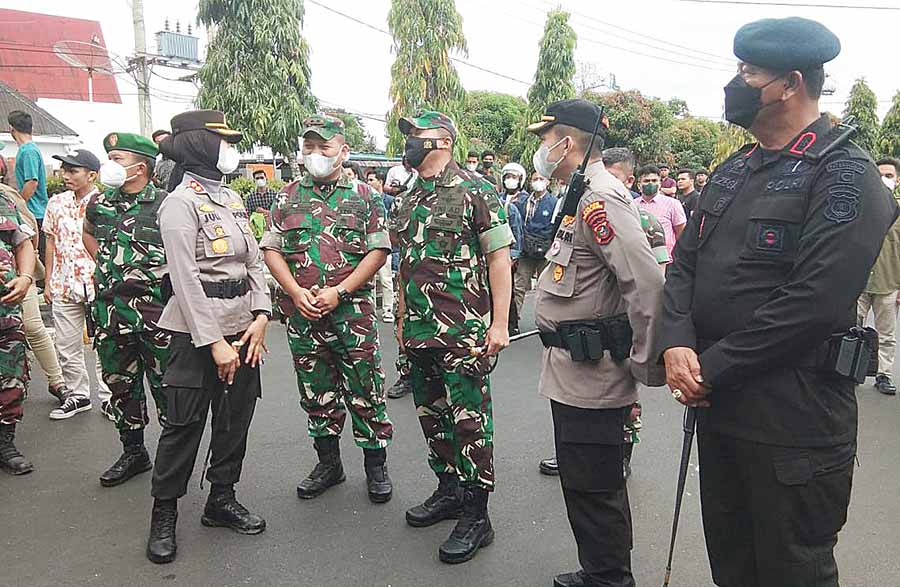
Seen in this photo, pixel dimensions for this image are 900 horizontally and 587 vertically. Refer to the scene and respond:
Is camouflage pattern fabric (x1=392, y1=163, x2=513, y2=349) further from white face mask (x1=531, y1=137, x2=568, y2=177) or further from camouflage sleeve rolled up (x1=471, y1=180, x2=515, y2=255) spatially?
white face mask (x1=531, y1=137, x2=568, y2=177)

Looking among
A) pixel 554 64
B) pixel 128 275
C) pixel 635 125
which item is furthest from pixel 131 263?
pixel 635 125

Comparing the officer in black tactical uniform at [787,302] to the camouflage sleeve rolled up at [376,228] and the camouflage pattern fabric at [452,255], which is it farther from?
the camouflage sleeve rolled up at [376,228]

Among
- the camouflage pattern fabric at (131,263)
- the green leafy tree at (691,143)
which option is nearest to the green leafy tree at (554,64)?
the green leafy tree at (691,143)

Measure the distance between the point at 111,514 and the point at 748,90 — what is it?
3342 millimetres

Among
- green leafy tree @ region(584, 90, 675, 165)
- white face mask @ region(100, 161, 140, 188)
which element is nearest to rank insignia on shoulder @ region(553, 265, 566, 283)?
white face mask @ region(100, 161, 140, 188)

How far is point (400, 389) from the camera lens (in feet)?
17.7

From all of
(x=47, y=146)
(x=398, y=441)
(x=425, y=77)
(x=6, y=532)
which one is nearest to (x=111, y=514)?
(x=6, y=532)

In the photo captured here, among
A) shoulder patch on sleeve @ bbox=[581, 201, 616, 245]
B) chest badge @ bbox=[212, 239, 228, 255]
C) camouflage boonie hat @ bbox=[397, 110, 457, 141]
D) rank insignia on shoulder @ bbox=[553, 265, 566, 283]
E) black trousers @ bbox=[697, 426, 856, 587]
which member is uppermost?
camouflage boonie hat @ bbox=[397, 110, 457, 141]

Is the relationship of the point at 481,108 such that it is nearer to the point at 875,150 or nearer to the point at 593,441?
the point at 875,150

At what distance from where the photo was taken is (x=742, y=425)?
1872mm

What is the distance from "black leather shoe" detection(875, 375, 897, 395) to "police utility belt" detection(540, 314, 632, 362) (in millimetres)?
4082

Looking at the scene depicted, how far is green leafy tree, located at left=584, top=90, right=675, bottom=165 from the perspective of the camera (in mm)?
24766

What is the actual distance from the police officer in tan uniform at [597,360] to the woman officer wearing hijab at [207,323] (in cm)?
143

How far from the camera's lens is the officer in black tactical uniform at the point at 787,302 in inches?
66.6
